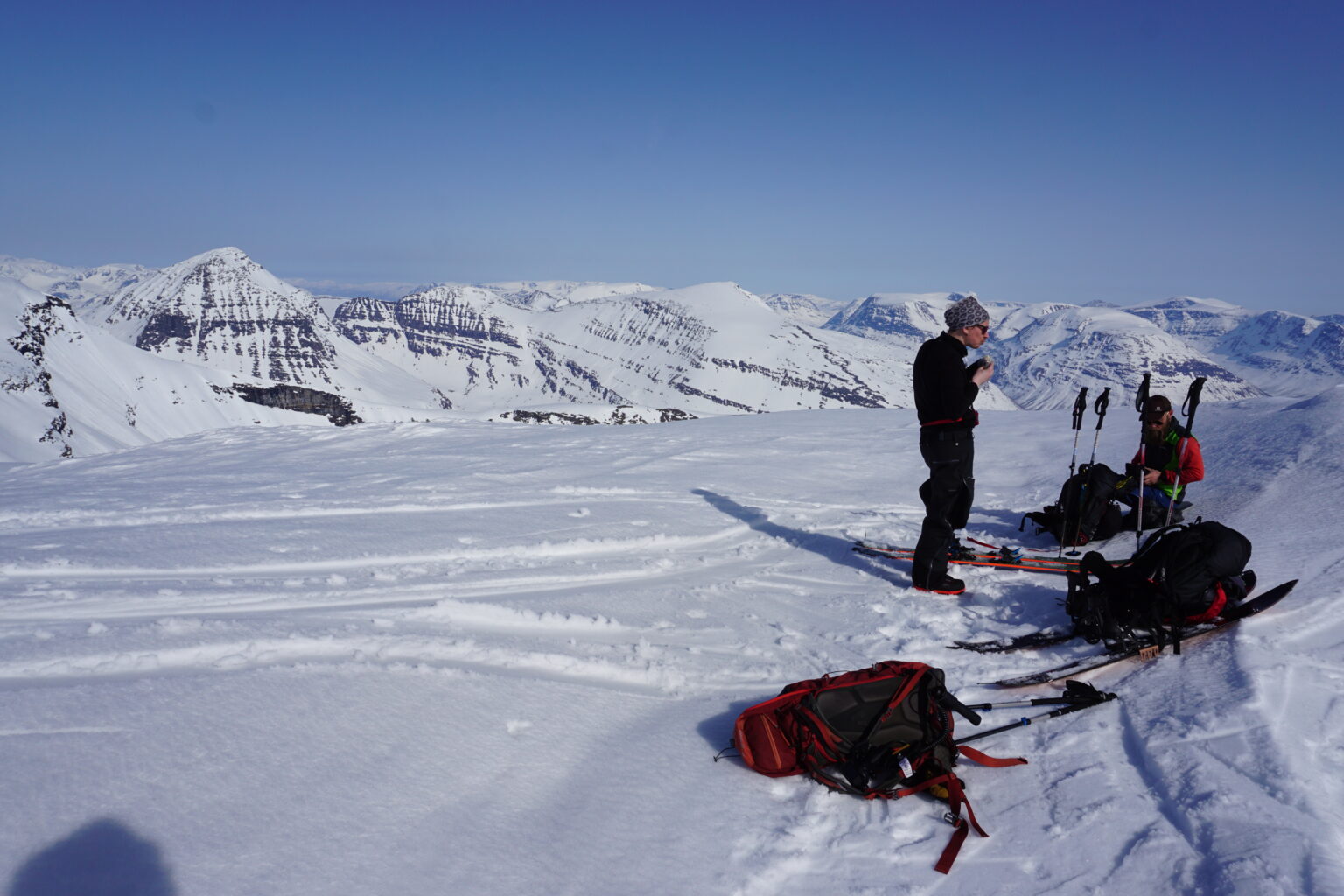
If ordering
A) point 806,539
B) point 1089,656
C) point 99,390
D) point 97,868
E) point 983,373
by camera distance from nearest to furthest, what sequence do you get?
point 97,868, point 1089,656, point 983,373, point 806,539, point 99,390

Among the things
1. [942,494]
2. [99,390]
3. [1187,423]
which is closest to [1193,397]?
[1187,423]

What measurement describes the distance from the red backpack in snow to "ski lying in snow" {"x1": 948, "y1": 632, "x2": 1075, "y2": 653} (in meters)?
1.68

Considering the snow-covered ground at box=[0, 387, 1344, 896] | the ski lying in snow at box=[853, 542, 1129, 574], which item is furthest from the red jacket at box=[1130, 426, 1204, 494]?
the ski lying in snow at box=[853, 542, 1129, 574]

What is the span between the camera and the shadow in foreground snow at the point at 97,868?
109 inches

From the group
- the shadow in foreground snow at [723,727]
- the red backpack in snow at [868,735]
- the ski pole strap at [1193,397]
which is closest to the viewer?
the red backpack in snow at [868,735]

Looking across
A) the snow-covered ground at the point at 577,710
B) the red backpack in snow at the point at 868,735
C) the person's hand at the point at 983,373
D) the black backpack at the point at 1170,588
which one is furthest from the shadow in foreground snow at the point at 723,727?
the person's hand at the point at 983,373

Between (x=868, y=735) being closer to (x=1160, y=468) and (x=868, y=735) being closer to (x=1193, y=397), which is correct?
(x=1193, y=397)

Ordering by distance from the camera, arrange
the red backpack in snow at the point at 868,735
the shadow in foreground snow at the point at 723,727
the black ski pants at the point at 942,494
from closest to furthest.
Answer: the red backpack in snow at the point at 868,735, the shadow in foreground snow at the point at 723,727, the black ski pants at the point at 942,494

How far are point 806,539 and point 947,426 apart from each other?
292 centimetres

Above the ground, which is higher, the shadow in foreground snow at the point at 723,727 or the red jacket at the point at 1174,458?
the red jacket at the point at 1174,458

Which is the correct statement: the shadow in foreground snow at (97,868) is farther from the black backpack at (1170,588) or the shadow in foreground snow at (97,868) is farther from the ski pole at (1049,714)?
the black backpack at (1170,588)

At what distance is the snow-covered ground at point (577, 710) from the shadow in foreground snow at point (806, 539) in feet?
0.23

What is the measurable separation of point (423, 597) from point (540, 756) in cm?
293

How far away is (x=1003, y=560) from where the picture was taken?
25.1ft
